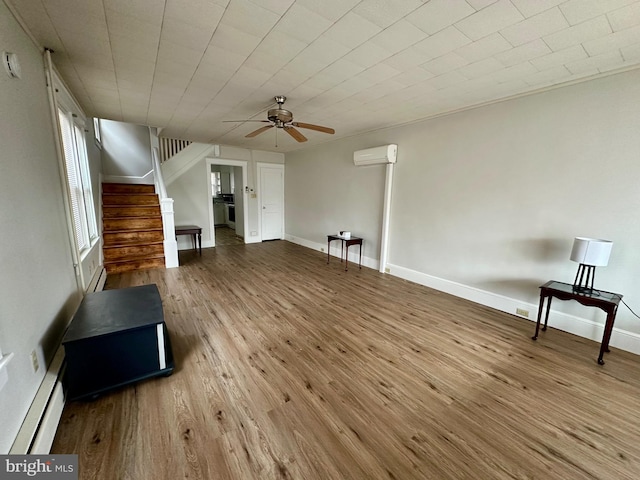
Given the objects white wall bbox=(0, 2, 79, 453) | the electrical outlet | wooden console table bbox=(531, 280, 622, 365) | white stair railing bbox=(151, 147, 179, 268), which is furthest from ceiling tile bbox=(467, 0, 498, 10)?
white stair railing bbox=(151, 147, 179, 268)

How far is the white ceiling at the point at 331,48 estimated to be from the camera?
161cm

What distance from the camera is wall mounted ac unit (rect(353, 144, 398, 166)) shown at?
4.10 meters

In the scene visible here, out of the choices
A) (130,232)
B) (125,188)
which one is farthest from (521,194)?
(125,188)

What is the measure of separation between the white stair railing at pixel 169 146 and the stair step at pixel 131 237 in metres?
1.79

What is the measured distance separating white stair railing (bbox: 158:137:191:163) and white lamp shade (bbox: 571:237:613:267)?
679 centimetres

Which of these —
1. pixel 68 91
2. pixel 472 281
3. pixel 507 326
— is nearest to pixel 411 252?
pixel 472 281

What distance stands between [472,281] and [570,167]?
1.62m

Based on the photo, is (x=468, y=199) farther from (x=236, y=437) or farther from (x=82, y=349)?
(x=82, y=349)

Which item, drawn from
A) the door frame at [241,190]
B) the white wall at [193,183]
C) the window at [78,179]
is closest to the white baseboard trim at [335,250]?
the door frame at [241,190]

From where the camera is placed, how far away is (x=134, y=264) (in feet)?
15.0

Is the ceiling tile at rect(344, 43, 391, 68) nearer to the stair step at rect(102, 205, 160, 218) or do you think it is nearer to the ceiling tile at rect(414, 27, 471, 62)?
the ceiling tile at rect(414, 27, 471, 62)

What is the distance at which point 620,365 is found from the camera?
2205mm

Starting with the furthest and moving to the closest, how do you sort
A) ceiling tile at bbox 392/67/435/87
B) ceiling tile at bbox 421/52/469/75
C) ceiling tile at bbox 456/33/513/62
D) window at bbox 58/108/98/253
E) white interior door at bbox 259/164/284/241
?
white interior door at bbox 259/164/284/241 < window at bbox 58/108/98/253 < ceiling tile at bbox 392/67/435/87 < ceiling tile at bbox 421/52/469/75 < ceiling tile at bbox 456/33/513/62

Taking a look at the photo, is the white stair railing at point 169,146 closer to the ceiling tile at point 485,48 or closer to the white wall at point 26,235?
the white wall at point 26,235
